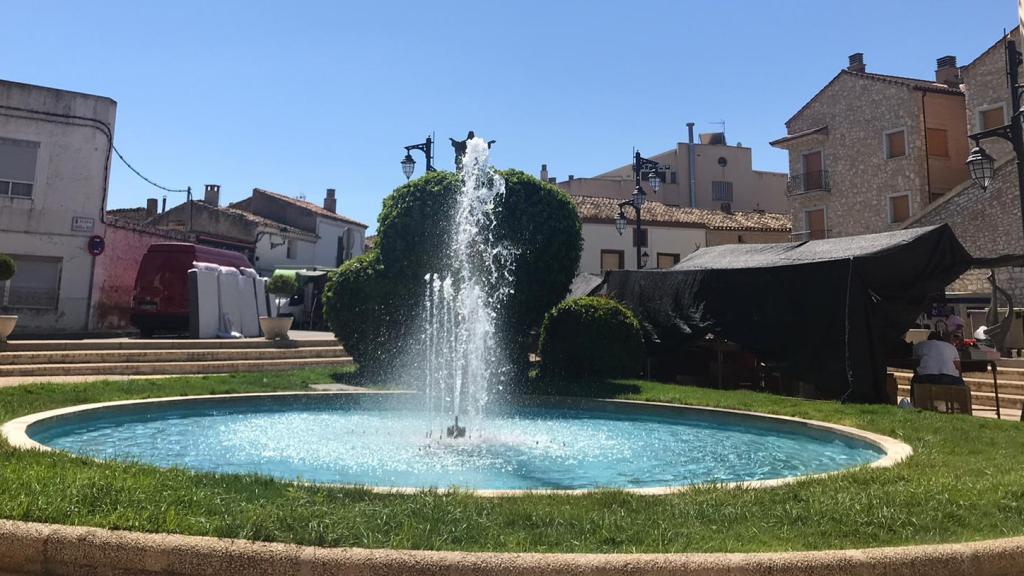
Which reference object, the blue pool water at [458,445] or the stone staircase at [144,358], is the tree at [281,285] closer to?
the stone staircase at [144,358]

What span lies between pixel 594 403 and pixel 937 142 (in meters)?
28.2

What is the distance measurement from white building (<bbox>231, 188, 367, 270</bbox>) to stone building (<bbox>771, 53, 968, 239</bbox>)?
24809 millimetres

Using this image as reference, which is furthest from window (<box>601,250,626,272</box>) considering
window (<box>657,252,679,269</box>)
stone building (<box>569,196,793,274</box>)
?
window (<box>657,252,679,269</box>)

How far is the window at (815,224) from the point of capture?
33.8 metres

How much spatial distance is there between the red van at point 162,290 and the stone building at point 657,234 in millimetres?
24457

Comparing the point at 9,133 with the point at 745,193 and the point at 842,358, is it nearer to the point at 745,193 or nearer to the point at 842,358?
the point at 842,358

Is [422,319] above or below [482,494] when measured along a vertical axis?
above

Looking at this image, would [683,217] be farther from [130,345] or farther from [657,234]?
[130,345]

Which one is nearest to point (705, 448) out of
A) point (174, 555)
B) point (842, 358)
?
point (842, 358)

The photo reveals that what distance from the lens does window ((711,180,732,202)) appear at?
51438mm

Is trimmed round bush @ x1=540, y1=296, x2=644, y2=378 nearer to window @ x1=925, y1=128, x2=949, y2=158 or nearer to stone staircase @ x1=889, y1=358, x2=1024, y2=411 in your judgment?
stone staircase @ x1=889, y1=358, x2=1024, y2=411

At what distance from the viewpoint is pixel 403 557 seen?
280 cm

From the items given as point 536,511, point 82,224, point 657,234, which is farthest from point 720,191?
point 536,511

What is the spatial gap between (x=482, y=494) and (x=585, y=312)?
9.12 metres
